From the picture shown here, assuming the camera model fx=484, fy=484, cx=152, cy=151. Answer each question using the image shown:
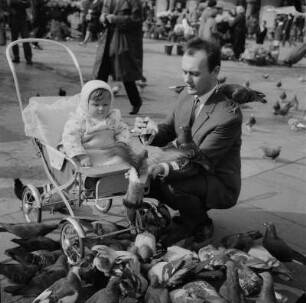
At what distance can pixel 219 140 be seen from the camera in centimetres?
346

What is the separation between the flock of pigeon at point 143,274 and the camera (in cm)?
271

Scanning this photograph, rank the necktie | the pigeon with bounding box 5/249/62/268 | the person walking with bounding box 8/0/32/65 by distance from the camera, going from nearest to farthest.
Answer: the pigeon with bounding box 5/249/62/268 < the necktie < the person walking with bounding box 8/0/32/65

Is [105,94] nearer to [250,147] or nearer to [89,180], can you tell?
[89,180]

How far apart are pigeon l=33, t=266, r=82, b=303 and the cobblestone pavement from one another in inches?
16.1

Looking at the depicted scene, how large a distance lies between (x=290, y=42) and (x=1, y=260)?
19.7m

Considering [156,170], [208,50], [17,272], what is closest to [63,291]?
[17,272]

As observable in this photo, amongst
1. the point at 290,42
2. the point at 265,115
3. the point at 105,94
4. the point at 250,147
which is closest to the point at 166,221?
the point at 105,94

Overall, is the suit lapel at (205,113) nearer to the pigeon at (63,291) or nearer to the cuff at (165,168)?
the cuff at (165,168)

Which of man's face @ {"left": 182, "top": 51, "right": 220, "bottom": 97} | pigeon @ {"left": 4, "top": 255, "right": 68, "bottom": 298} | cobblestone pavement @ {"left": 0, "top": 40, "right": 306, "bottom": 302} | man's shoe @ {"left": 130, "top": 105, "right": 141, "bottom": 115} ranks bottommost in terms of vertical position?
cobblestone pavement @ {"left": 0, "top": 40, "right": 306, "bottom": 302}

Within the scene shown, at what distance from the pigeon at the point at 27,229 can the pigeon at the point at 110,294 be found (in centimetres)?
87

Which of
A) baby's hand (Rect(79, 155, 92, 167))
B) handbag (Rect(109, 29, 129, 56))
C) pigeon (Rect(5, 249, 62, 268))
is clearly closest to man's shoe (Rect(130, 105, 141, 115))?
handbag (Rect(109, 29, 129, 56))

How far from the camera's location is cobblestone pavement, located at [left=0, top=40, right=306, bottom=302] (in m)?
4.23

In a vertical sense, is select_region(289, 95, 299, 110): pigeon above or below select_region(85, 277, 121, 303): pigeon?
below

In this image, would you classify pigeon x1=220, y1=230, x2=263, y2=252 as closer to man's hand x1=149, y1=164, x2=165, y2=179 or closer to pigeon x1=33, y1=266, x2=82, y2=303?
man's hand x1=149, y1=164, x2=165, y2=179
